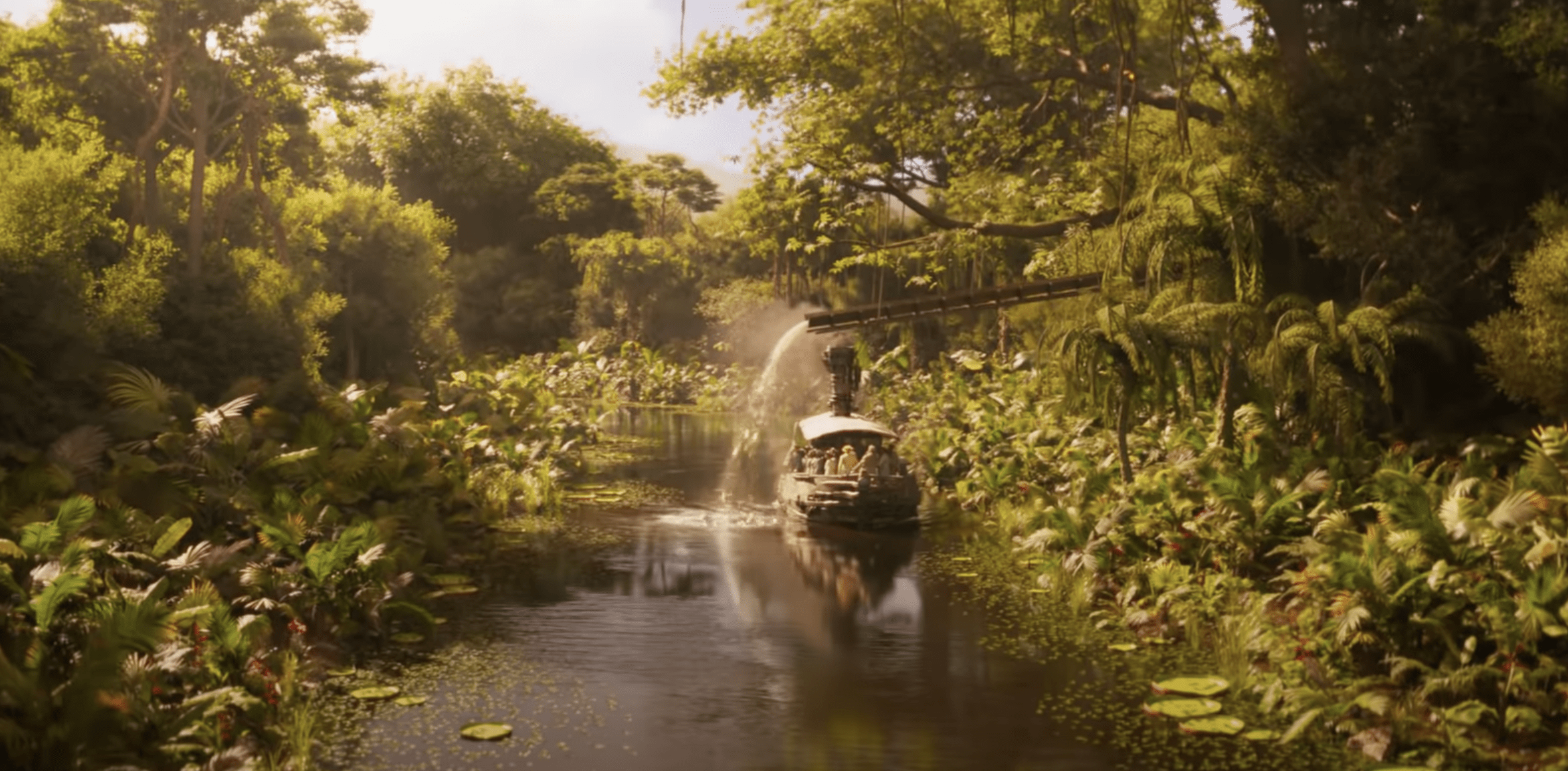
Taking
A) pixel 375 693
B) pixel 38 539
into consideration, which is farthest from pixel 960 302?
pixel 38 539

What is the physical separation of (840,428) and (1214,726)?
49.0 ft

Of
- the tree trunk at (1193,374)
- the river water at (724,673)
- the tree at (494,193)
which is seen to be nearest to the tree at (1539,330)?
the tree trunk at (1193,374)

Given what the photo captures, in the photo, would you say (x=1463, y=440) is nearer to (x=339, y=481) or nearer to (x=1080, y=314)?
(x=1080, y=314)

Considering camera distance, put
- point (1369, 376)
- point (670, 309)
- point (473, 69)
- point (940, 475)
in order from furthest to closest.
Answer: point (473, 69)
point (670, 309)
point (940, 475)
point (1369, 376)

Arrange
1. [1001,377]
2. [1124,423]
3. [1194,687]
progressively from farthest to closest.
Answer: [1001,377] < [1124,423] < [1194,687]

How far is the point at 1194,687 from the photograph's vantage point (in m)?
13.5

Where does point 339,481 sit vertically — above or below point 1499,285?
below

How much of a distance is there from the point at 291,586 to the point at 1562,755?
12.9m

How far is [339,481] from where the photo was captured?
21.2 meters

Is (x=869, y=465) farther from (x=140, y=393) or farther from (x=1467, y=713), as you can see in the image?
(x=1467, y=713)

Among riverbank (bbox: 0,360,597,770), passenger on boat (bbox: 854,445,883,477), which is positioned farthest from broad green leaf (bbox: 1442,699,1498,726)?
passenger on boat (bbox: 854,445,883,477)

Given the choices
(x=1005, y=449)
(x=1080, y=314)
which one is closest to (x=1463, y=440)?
(x=1080, y=314)

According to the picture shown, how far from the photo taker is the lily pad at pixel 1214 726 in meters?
12.2

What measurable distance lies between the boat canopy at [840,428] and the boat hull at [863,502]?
1.43 meters
